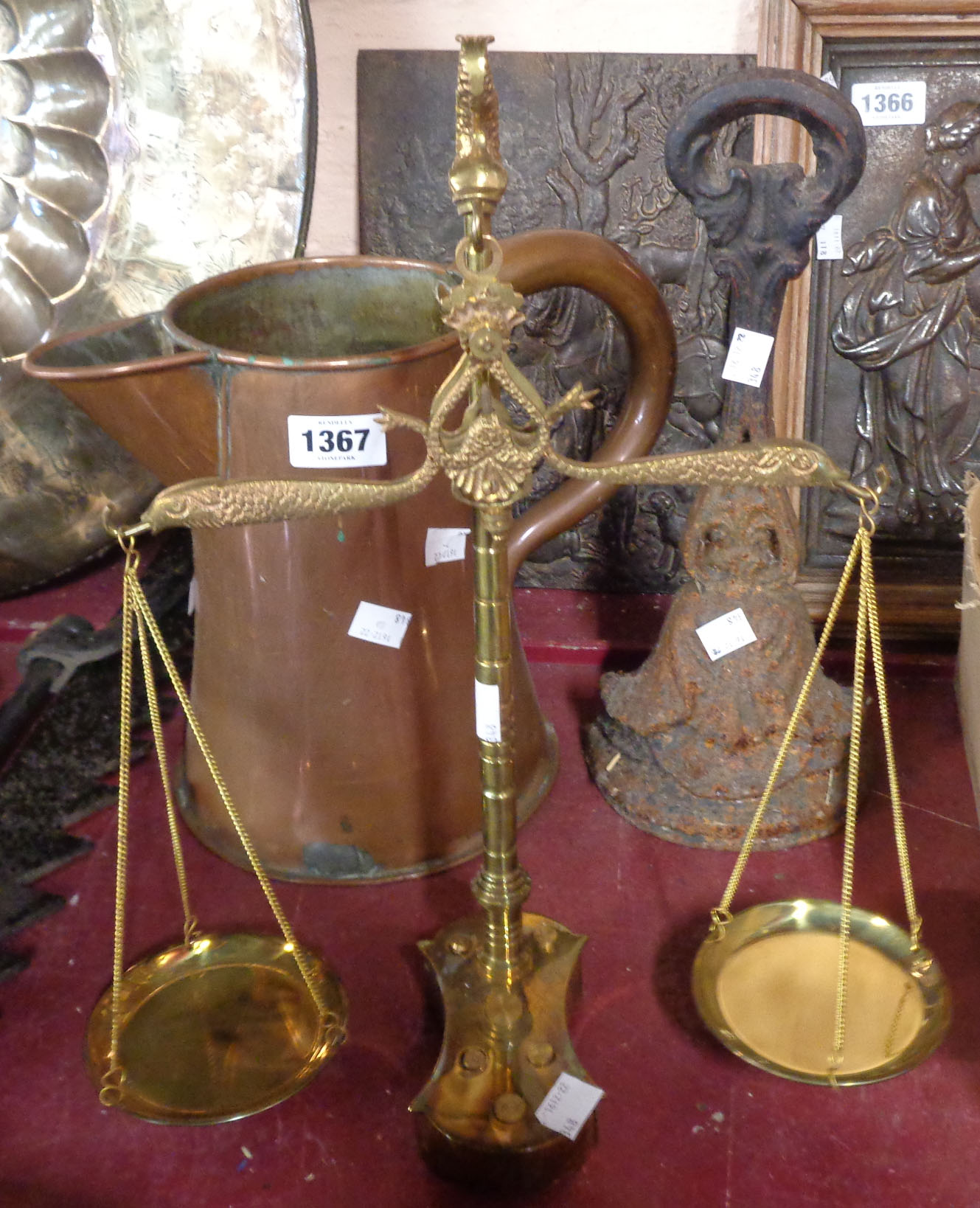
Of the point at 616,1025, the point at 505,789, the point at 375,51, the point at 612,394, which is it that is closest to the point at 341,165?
the point at 375,51

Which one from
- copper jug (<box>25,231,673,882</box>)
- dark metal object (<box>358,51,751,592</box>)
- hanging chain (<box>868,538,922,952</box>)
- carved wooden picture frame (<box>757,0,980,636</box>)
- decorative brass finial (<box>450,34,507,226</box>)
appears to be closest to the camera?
decorative brass finial (<box>450,34,507,226</box>)

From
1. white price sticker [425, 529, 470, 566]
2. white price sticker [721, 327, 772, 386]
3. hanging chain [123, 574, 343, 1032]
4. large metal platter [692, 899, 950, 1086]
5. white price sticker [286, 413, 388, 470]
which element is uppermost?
white price sticker [721, 327, 772, 386]

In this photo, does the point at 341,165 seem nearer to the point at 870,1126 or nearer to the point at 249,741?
the point at 249,741

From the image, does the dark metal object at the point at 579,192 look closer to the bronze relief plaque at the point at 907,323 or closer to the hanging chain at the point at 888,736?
the bronze relief plaque at the point at 907,323

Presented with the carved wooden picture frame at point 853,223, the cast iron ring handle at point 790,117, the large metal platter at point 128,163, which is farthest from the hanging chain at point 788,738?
the large metal platter at point 128,163

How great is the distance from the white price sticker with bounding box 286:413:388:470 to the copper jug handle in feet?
0.68

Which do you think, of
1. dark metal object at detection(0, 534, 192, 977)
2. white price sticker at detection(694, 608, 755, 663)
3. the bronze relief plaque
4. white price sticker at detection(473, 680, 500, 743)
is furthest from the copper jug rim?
the bronze relief plaque

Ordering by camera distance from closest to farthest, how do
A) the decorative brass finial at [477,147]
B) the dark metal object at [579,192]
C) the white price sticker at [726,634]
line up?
1. the decorative brass finial at [477,147]
2. the white price sticker at [726,634]
3. the dark metal object at [579,192]

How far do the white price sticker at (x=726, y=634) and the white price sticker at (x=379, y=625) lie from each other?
1.13ft

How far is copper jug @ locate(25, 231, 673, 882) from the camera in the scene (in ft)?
3.29

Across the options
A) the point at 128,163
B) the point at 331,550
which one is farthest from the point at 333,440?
the point at 128,163

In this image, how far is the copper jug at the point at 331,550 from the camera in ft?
3.29

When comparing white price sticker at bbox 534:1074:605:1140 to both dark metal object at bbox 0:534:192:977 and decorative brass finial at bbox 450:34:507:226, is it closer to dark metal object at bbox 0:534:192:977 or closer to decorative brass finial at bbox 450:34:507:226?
dark metal object at bbox 0:534:192:977

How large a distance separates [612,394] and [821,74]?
0.49 meters
